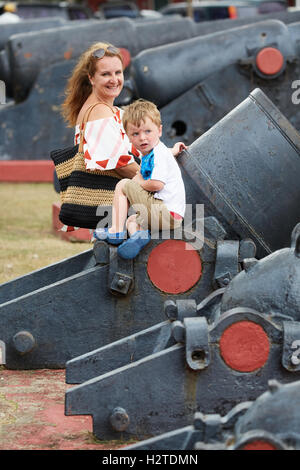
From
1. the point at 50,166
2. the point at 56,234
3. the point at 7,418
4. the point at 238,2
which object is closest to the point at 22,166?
the point at 50,166

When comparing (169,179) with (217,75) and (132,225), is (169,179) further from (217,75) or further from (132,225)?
(217,75)

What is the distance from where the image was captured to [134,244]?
405cm

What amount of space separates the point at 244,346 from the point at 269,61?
177 inches

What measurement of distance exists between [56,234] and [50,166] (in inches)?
122

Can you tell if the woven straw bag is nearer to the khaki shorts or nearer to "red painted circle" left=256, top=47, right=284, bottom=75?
the khaki shorts

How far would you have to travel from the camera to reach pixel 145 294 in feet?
13.6

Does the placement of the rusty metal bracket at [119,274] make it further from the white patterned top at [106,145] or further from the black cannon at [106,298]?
the white patterned top at [106,145]

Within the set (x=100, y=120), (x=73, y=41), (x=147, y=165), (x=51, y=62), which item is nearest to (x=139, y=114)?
(x=147, y=165)

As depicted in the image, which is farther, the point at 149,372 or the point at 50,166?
the point at 50,166

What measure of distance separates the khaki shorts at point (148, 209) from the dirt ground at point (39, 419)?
0.73 meters

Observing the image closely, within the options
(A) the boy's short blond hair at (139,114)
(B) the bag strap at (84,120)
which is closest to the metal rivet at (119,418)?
(A) the boy's short blond hair at (139,114)

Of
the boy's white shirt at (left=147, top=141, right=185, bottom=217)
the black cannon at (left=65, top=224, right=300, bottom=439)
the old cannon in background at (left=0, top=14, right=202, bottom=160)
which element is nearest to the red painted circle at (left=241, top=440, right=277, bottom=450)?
the black cannon at (left=65, top=224, right=300, bottom=439)

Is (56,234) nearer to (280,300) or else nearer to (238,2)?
(280,300)

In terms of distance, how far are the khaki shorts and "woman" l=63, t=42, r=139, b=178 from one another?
1.11 ft
